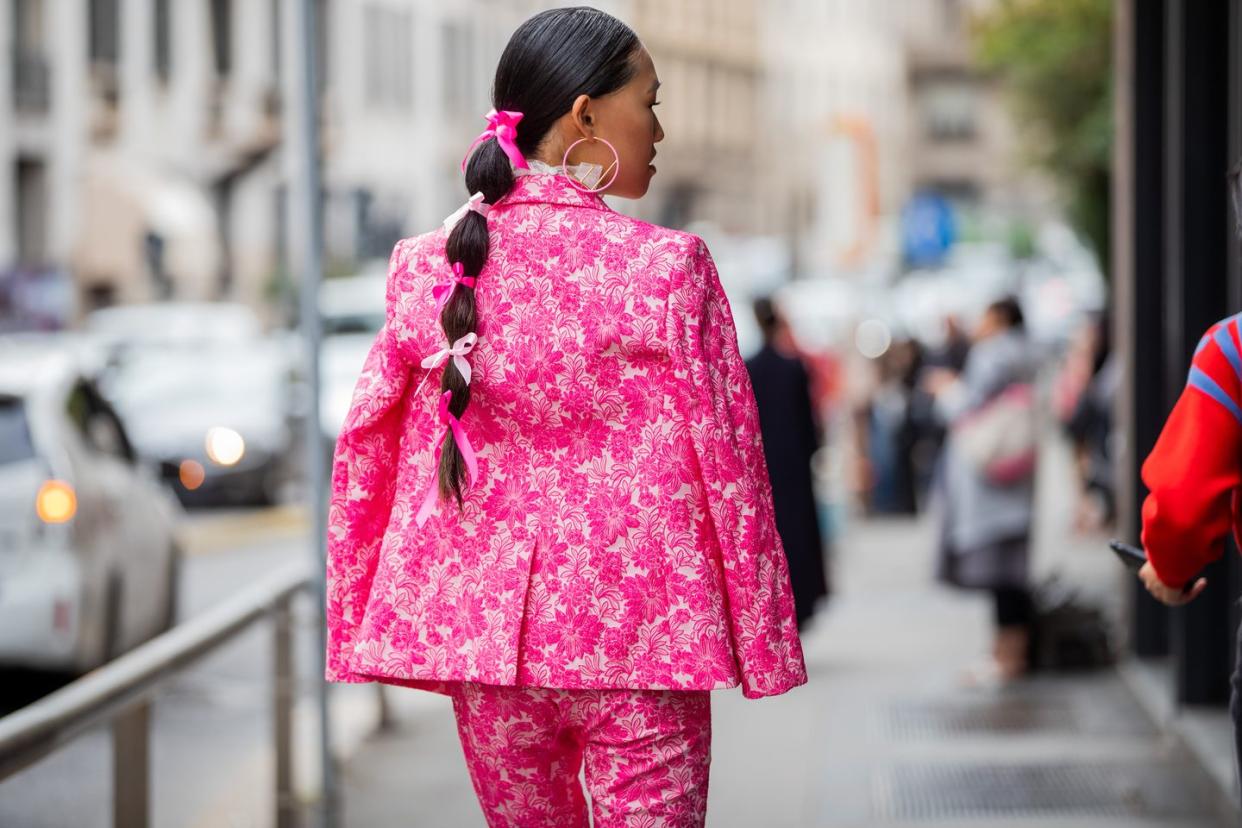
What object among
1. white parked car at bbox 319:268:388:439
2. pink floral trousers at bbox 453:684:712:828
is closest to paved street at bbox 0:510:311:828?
pink floral trousers at bbox 453:684:712:828

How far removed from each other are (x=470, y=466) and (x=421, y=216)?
139 ft

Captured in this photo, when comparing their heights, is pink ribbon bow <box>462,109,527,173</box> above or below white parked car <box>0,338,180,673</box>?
above

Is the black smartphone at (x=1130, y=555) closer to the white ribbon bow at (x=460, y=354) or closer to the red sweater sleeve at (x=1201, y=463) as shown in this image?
the red sweater sleeve at (x=1201, y=463)

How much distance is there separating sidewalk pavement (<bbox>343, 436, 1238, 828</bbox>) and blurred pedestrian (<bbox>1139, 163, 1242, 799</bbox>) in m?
2.88

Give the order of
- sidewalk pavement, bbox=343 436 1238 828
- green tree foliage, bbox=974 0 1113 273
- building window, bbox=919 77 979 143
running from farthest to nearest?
building window, bbox=919 77 979 143 → green tree foliage, bbox=974 0 1113 273 → sidewalk pavement, bbox=343 436 1238 828

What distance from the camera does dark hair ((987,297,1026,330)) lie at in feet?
29.5

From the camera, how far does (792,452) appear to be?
844 centimetres

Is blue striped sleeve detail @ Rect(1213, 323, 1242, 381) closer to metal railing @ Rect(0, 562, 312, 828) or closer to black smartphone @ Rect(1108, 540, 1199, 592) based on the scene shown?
black smartphone @ Rect(1108, 540, 1199, 592)

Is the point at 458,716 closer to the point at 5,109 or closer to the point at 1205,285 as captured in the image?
the point at 1205,285

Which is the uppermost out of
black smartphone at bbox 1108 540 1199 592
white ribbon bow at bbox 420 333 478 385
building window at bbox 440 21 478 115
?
building window at bbox 440 21 478 115

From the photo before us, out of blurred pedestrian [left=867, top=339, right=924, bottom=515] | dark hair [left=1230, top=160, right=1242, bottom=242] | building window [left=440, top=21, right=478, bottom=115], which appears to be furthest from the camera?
building window [left=440, top=21, right=478, bottom=115]

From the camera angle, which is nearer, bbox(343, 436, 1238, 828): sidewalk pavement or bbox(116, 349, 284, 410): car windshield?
bbox(343, 436, 1238, 828): sidewalk pavement

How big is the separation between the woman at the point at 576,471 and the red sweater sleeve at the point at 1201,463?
70 cm

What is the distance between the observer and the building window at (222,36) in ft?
127
